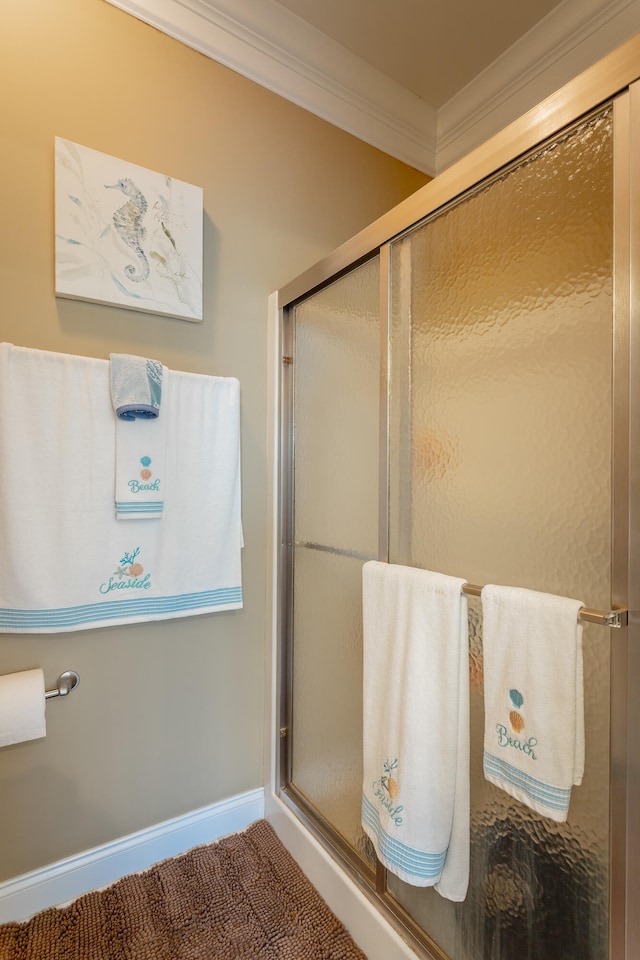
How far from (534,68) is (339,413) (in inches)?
56.0

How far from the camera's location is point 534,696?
782 millimetres

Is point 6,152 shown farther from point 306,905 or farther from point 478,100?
point 306,905

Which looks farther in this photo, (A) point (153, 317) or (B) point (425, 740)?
(A) point (153, 317)

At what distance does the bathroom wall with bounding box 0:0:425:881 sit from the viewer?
1.19 m

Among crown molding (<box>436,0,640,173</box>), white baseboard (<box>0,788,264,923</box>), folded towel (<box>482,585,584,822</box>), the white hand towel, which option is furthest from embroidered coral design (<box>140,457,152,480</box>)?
crown molding (<box>436,0,640,173</box>)

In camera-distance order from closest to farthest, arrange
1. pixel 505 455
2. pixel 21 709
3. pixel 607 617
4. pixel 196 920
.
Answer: pixel 607 617
pixel 505 455
pixel 21 709
pixel 196 920

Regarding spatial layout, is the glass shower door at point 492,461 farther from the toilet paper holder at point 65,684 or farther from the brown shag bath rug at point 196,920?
the toilet paper holder at point 65,684

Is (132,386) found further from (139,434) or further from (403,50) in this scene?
(403,50)

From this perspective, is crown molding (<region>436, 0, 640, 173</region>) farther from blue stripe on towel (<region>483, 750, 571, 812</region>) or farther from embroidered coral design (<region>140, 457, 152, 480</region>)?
blue stripe on towel (<region>483, 750, 571, 812</region>)

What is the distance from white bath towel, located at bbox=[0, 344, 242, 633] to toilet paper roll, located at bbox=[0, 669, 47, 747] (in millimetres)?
120

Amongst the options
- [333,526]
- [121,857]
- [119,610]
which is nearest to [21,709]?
[119,610]

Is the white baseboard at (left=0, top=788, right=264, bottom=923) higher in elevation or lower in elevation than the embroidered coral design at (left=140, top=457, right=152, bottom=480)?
lower

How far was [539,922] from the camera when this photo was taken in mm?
843

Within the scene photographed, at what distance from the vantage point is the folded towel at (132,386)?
1.22m
